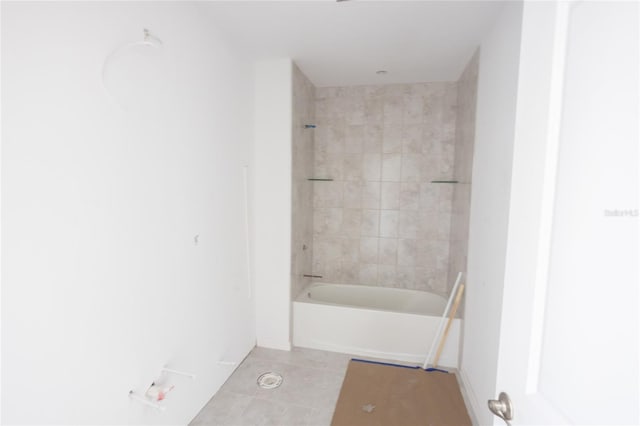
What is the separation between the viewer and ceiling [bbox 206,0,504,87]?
6.20 feet

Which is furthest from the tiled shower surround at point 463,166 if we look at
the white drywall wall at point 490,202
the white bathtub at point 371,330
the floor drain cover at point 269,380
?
the floor drain cover at point 269,380

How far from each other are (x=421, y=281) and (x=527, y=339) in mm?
2822

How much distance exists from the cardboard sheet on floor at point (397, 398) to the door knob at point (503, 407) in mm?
1473

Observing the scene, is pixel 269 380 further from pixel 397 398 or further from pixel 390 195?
pixel 390 195

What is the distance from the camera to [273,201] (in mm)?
2846

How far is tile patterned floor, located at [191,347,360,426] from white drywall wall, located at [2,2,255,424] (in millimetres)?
190

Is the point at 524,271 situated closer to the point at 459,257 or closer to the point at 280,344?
the point at 459,257

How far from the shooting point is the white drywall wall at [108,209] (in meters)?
1.02

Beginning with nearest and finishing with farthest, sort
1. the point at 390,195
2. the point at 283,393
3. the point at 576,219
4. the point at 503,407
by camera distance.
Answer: the point at 576,219
the point at 503,407
the point at 283,393
the point at 390,195

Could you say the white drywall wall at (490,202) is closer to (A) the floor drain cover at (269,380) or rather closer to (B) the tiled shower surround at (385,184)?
(B) the tiled shower surround at (385,184)

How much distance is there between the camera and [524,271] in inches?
29.1

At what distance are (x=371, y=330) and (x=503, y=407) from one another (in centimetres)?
214

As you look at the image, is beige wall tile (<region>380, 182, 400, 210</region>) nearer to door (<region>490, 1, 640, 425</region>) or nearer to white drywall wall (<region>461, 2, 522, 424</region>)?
white drywall wall (<region>461, 2, 522, 424</region>)

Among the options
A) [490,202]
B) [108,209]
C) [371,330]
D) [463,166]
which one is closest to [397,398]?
[371,330]
